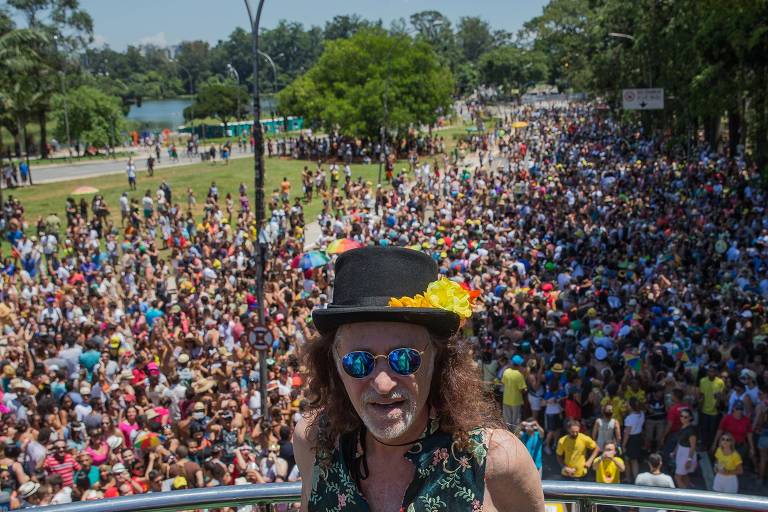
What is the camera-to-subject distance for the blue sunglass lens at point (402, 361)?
7.27 feet

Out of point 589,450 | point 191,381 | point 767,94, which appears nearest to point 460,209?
point 767,94

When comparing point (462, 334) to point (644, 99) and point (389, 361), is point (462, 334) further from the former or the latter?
point (644, 99)

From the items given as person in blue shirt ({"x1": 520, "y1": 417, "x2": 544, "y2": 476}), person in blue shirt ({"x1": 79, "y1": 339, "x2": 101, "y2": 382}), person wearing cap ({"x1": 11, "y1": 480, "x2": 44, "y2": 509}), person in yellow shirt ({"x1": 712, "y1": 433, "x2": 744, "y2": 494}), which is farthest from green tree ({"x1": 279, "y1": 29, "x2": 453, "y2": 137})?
person wearing cap ({"x1": 11, "y1": 480, "x2": 44, "y2": 509})

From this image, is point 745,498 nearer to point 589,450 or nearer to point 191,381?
point 589,450

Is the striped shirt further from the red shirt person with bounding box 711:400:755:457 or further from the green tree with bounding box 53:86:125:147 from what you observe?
the green tree with bounding box 53:86:125:147

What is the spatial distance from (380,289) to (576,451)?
21.3 feet

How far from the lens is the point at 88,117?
53.6m

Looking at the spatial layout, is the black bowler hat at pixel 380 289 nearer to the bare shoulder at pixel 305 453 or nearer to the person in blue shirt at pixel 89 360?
the bare shoulder at pixel 305 453

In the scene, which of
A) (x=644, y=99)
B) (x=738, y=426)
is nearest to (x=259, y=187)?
(x=738, y=426)

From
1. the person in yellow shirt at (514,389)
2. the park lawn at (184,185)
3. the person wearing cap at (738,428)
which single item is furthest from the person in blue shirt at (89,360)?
the park lawn at (184,185)

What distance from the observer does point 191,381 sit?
10.9 m

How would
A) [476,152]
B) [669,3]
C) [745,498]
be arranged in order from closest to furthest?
1. [745,498]
2. [669,3]
3. [476,152]

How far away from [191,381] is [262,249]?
2.22m

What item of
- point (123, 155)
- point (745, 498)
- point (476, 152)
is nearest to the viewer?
point (745, 498)
